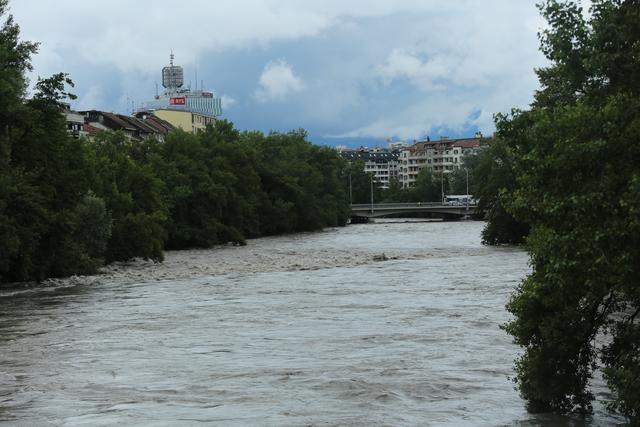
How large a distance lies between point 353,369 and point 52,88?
28.8 meters

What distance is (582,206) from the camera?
32.6 ft

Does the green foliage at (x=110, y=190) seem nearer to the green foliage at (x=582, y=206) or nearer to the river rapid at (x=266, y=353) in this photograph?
the river rapid at (x=266, y=353)

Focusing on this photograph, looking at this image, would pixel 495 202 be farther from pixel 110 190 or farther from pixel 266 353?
pixel 266 353

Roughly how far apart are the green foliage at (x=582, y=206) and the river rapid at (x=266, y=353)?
1.32 m

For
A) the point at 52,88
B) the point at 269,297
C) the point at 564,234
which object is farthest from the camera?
the point at 52,88

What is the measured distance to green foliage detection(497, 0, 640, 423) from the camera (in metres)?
9.89

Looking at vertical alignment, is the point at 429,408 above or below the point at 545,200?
below

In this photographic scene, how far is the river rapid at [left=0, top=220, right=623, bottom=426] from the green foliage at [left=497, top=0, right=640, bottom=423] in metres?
1.32

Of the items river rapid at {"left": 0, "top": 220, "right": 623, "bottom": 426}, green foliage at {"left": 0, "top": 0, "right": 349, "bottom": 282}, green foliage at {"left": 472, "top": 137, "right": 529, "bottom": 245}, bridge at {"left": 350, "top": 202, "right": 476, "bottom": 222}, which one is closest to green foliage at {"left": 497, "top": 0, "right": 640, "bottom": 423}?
river rapid at {"left": 0, "top": 220, "right": 623, "bottom": 426}

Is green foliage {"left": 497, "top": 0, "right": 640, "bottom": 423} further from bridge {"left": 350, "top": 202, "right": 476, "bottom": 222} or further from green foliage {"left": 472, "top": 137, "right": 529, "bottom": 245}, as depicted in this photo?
bridge {"left": 350, "top": 202, "right": 476, "bottom": 222}

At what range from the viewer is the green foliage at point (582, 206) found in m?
9.89

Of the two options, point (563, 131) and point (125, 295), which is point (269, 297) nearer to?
point (125, 295)

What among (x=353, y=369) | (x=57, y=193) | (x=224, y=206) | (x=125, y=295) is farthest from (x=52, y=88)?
(x=224, y=206)

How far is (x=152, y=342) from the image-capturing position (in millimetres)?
22719
